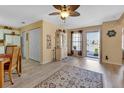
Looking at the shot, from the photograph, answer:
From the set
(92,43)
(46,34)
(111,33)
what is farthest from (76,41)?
(46,34)

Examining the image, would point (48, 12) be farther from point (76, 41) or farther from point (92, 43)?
point (92, 43)

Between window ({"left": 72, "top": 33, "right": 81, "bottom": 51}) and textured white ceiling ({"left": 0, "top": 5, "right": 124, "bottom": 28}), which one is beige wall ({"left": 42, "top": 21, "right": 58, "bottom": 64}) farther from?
window ({"left": 72, "top": 33, "right": 81, "bottom": 51})

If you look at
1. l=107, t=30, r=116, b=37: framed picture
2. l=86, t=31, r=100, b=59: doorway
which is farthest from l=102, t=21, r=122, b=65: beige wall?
l=86, t=31, r=100, b=59: doorway

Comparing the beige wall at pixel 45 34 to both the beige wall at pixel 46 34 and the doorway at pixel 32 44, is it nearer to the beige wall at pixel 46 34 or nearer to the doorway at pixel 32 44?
the beige wall at pixel 46 34

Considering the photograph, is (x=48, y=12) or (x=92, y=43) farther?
(x=92, y=43)

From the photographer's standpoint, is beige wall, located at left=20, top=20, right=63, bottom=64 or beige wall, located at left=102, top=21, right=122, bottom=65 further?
beige wall, located at left=20, top=20, right=63, bottom=64

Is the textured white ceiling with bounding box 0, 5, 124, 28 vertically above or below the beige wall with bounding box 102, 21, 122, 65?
above

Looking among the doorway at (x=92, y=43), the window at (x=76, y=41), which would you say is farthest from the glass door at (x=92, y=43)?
the window at (x=76, y=41)

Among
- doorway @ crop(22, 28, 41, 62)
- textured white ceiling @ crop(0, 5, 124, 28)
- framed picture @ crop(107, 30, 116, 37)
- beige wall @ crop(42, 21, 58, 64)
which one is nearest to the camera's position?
textured white ceiling @ crop(0, 5, 124, 28)
